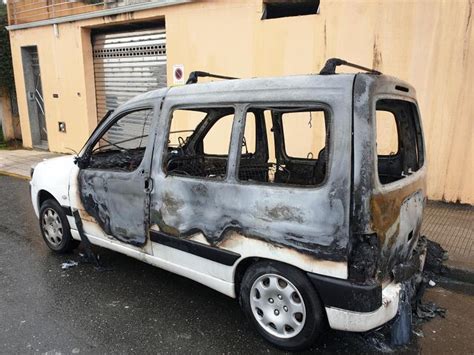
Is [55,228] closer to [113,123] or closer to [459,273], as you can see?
[113,123]

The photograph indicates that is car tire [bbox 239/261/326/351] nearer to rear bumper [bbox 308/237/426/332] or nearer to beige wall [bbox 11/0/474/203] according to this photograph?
rear bumper [bbox 308/237/426/332]

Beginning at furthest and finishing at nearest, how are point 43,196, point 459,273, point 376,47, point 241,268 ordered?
point 376,47 → point 43,196 → point 459,273 → point 241,268

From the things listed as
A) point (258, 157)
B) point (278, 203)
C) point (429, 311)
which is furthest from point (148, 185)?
point (429, 311)

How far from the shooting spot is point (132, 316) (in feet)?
11.3

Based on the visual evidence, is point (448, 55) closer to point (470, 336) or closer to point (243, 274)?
point (470, 336)

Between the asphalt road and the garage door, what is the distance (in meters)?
5.75

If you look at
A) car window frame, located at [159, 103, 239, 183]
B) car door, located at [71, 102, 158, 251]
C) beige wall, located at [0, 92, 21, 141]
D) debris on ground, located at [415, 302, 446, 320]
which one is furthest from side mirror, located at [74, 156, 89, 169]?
beige wall, located at [0, 92, 21, 141]

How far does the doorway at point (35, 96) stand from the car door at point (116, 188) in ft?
30.7

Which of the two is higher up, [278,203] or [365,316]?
[278,203]

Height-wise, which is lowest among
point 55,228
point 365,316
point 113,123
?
point 55,228

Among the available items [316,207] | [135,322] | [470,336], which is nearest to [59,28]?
[135,322]

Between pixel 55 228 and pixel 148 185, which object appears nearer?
pixel 148 185

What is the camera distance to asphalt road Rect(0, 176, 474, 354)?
3.02 metres

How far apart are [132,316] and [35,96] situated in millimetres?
11203
